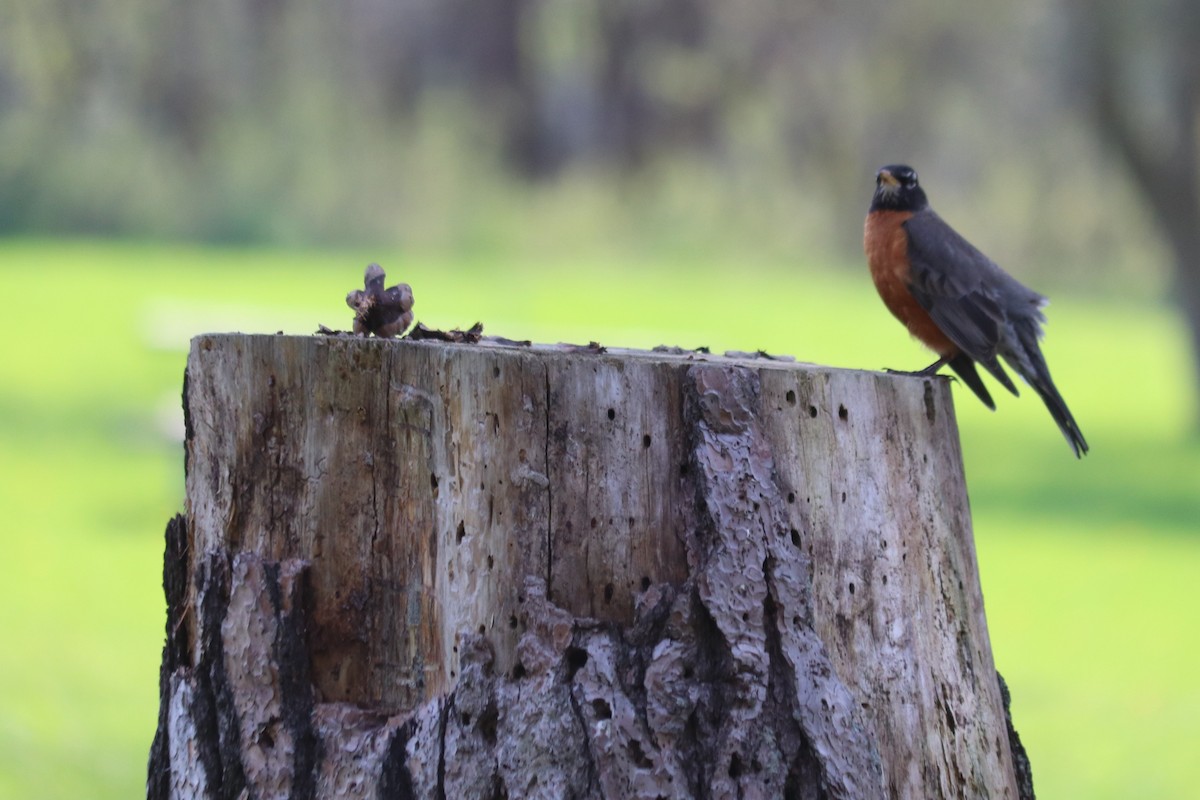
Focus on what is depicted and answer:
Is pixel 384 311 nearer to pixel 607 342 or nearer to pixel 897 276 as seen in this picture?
pixel 897 276

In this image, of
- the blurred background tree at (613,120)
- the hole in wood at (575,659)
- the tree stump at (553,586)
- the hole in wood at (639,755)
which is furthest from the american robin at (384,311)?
the blurred background tree at (613,120)

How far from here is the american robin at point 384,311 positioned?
1.95 m

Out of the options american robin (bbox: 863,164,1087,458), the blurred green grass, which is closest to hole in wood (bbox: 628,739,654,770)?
american robin (bbox: 863,164,1087,458)

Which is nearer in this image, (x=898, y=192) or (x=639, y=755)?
(x=639, y=755)

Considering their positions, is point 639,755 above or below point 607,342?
below

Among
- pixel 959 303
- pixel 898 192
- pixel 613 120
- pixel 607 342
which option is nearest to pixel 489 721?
pixel 959 303

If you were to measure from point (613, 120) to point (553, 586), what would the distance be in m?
9.29

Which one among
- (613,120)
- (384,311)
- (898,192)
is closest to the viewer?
(384,311)

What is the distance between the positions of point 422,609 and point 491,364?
0.34m

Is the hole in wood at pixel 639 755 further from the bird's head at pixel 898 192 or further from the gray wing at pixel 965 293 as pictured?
the bird's head at pixel 898 192

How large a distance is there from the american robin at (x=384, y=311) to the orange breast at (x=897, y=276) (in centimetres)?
149

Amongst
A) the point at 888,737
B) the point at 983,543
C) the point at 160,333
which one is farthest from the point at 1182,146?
the point at 888,737

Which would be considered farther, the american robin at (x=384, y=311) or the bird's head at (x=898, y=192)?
the bird's head at (x=898, y=192)

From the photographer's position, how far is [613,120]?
1057 centimetres
